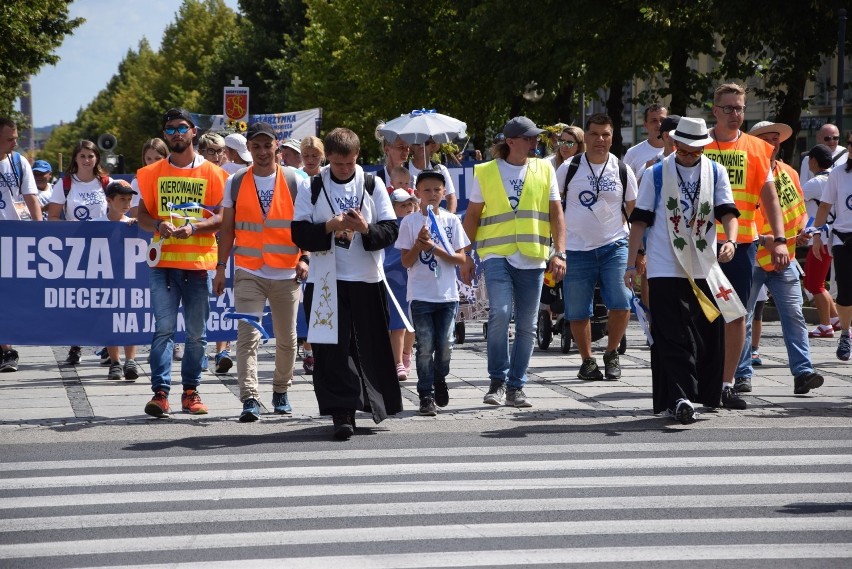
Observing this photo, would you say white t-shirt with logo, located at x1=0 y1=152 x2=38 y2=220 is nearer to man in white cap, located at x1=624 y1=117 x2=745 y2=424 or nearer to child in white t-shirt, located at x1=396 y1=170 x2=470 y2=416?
child in white t-shirt, located at x1=396 y1=170 x2=470 y2=416

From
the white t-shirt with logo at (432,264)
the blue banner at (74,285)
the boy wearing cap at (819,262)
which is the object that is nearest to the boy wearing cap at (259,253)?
the white t-shirt with logo at (432,264)

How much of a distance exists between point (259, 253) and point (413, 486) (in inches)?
109

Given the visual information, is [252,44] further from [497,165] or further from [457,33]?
[497,165]

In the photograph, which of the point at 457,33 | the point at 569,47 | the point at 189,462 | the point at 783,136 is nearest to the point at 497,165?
the point at 783,136

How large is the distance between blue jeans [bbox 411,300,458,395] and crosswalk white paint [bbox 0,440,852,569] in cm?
141

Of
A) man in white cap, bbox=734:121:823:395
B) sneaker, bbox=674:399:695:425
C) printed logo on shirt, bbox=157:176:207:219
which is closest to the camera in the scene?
sneaker, bbox=674:399:695:425

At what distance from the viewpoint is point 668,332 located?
30.2ft

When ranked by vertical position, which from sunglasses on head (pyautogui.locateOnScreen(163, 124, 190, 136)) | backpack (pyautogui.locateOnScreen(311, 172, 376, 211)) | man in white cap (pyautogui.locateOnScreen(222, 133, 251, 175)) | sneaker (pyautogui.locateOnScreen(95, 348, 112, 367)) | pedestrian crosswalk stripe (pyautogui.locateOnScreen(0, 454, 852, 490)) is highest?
man in white cap (pyautogui.locateOnScreen(222, 133, 251, 175))

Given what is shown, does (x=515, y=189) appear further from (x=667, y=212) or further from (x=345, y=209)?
(x=345, y=209)

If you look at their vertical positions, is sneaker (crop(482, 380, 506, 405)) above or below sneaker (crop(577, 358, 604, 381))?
below

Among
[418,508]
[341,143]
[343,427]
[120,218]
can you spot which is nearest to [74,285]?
[120,218]

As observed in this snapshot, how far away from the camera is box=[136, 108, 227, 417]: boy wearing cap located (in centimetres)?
985

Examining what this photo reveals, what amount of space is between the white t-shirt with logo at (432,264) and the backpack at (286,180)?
31.7 inches

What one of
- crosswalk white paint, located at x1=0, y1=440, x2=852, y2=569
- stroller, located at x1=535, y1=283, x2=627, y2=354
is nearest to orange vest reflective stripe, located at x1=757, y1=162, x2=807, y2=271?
stroller, located at x1=535, y1=283, x2=627, y2=354
